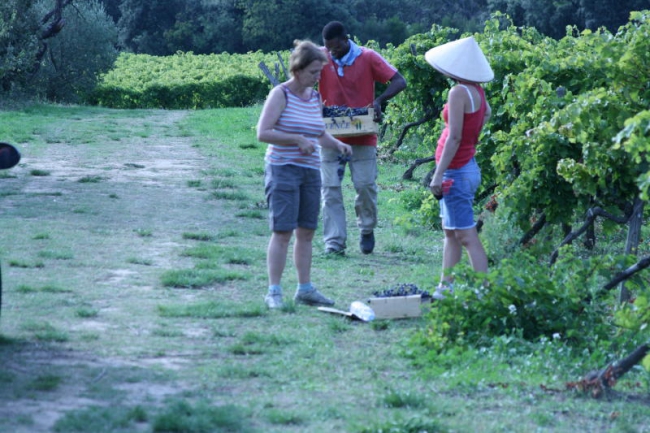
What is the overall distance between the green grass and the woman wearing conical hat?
2.24 ft

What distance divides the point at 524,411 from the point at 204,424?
1.49m

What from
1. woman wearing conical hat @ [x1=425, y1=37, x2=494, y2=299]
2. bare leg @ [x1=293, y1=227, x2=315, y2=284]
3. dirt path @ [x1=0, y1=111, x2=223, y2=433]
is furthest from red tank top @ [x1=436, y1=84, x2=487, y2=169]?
dirt path @ [x1=0, y1=111, x2=223, y2=433]

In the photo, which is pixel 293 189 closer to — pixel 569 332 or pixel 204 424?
pixel 569 332

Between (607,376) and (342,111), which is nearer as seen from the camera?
(607,376)

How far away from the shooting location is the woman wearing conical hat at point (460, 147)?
22.0 feet

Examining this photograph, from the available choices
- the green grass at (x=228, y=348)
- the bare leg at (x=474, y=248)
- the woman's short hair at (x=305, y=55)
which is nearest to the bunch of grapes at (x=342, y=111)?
the green grass at (x=228, y=348)

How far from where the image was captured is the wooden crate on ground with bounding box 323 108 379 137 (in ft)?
28.4

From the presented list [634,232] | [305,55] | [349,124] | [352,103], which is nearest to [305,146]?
[305,55]

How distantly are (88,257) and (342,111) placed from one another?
2.45 m

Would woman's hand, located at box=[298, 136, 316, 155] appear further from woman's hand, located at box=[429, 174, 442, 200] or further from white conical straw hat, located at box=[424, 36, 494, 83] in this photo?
white conical straw hat, located at box=[424, 36, 494, 83]

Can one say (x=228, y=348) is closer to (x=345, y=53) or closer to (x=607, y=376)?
(x=607, y=376)

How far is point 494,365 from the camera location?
18.0 feet

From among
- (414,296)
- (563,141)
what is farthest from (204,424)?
(563,141)

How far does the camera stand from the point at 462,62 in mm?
6742
